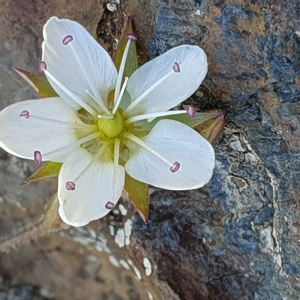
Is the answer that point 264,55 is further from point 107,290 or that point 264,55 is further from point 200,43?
point 107,290

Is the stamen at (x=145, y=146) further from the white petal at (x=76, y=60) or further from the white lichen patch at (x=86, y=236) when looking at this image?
the white lichen patch at (x=86, y=236)

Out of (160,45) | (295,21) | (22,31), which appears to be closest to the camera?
(295,21)

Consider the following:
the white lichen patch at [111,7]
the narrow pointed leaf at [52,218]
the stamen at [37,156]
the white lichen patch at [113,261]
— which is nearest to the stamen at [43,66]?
the stamen at [37,156]

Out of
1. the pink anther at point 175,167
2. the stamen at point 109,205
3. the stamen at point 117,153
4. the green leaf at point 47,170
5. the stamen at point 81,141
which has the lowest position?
the stamen at point 109,205

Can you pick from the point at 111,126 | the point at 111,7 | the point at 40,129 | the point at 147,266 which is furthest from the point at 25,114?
the point at 147,266

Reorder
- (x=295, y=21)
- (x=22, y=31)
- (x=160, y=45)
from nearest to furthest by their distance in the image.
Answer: (x=295, y=21) < (x=160, y=45) < (x=22, y=31)

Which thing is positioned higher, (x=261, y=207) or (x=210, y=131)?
(x=210, y=131)

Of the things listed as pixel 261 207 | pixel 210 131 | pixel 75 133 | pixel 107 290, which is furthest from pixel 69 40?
pixel 107 290
